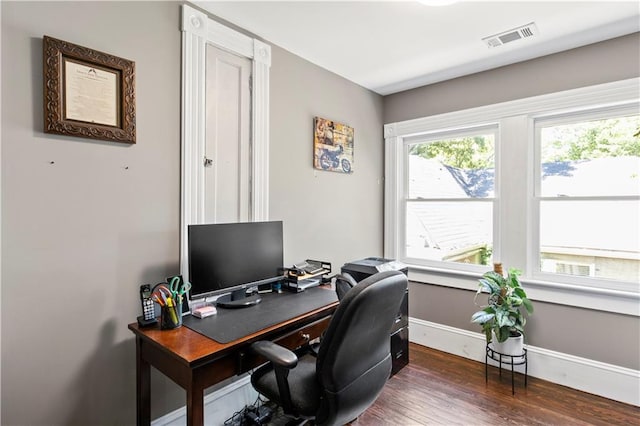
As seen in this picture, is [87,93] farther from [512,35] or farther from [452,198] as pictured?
[452,198]

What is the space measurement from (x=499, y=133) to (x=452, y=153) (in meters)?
0.46

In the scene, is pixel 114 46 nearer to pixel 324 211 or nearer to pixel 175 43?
pixel 175 43

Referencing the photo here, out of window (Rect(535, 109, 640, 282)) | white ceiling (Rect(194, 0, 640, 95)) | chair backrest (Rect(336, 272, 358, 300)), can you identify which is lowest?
chair backrest (Rect(336, 272, 358, 300))

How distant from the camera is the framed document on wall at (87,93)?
1.40 metres

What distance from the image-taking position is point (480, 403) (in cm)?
222

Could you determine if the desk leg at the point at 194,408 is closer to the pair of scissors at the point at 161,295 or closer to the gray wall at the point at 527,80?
the pair of scissors at the point at 161,295

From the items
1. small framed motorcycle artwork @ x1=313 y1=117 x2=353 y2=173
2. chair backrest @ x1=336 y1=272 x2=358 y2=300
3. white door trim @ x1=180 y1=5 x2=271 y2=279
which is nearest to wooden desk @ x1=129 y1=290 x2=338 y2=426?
chair backrest @ x1=336 y1=272 x2=358 y2=300

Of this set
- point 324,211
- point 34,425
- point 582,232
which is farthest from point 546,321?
point 34,425

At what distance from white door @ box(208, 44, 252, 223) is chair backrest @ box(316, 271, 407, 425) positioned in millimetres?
1140

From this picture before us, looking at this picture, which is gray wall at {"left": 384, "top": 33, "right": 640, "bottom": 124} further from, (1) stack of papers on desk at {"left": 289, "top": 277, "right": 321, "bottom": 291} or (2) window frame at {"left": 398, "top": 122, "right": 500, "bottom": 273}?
(1) stack of papers on desk at {"left": 289, "top": 277, "right": 321, "bottom": 291}

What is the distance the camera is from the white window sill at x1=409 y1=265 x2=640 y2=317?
225 centimetres

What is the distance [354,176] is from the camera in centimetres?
316

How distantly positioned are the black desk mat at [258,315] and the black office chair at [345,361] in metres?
0.17

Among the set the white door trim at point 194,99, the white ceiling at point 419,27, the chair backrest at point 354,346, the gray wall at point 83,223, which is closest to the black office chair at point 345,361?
the chair backrest at point 354,346
